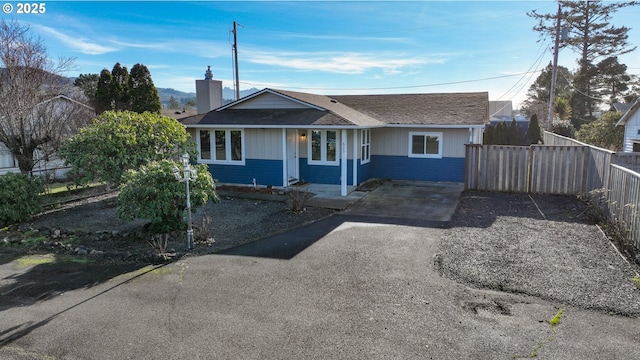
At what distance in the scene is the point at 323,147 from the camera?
14883 millimetres

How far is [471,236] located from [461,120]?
744 cm

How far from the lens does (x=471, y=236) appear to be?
28.4ft

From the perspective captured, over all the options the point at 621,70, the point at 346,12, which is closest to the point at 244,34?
the point at 346,12

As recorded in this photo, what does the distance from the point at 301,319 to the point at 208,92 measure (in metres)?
19.2

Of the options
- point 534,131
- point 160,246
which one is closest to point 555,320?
point 160,246

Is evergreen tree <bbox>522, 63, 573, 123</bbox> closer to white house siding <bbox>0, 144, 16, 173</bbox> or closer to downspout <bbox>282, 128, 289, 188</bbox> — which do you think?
downspout <bbox>282, 128, 289, 188</bbox>

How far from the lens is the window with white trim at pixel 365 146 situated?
15227mm

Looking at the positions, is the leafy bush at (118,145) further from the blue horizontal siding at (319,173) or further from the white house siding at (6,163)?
the white house siding at (6,163)

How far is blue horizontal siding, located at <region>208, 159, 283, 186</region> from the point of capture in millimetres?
14788

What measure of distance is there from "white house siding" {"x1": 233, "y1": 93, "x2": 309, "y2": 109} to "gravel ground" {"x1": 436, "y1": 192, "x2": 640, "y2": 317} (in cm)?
799

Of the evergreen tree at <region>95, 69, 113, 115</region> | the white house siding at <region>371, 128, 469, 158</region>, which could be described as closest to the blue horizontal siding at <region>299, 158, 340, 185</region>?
the white house siding at <region>371, 128, 469, 158</region>

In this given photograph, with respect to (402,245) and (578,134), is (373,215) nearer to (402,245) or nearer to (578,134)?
(402,245)

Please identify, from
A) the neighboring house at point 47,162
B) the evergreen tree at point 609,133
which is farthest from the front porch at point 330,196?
the evergreen tree at point 609,133

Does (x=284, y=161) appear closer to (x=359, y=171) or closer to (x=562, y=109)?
(x=359, y=171)
